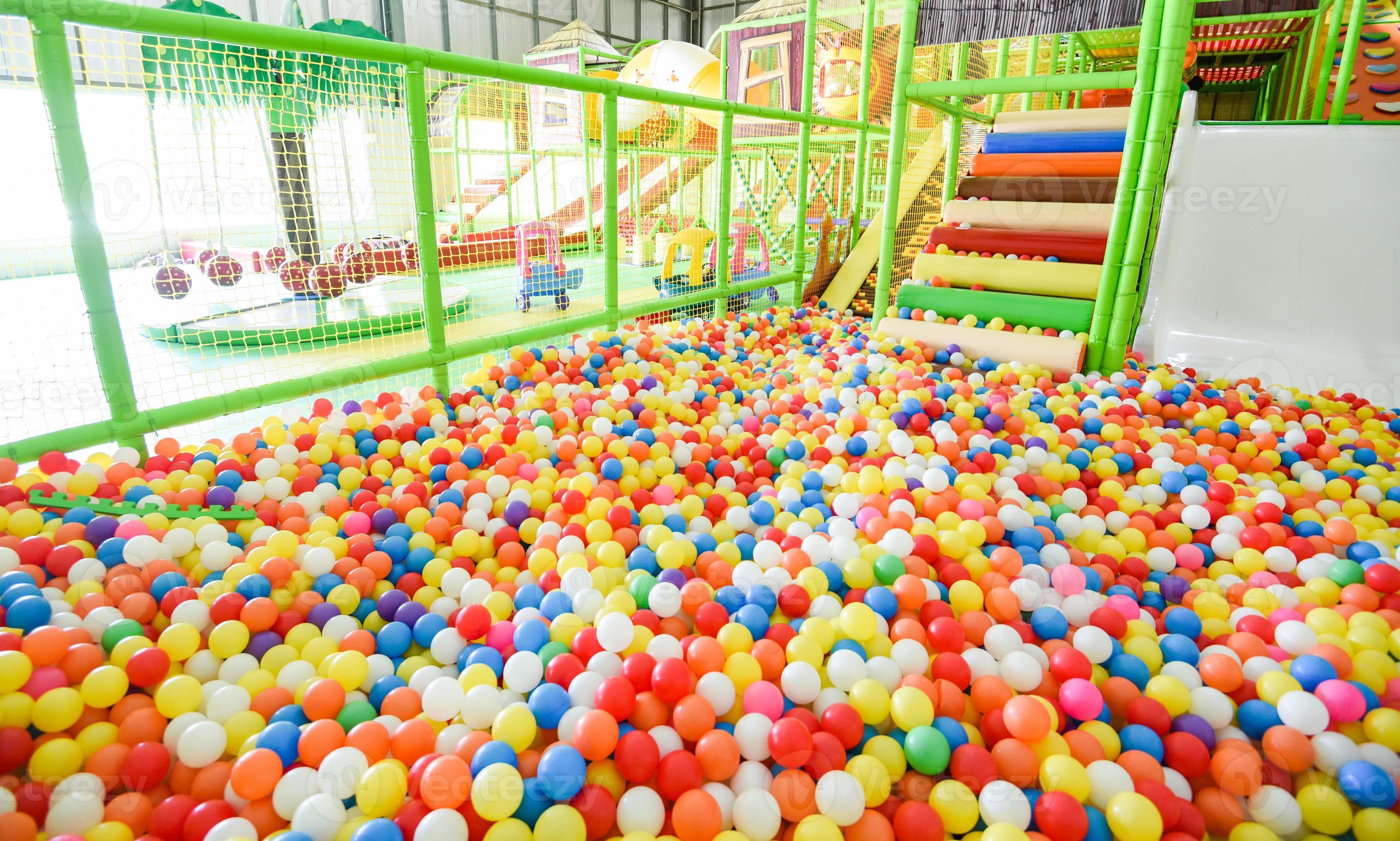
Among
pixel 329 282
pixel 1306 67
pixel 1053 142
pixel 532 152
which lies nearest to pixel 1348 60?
pixel 1306 67

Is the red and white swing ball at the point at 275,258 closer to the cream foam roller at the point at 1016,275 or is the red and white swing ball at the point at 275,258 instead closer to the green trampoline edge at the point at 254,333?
the green trampoline edge at the point at 254,333

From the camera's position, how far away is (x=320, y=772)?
3.23 feet

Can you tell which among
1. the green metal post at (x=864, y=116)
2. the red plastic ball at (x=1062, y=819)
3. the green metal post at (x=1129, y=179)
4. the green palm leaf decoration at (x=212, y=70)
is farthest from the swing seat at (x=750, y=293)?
the red plastic ball at (x=1062, y=819)

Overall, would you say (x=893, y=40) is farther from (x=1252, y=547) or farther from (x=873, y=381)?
(x=1252, y=547)

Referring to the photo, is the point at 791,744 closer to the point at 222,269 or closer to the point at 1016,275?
the point at 1016,275

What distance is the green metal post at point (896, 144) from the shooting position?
314 centimetres

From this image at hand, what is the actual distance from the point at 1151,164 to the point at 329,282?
4.06m

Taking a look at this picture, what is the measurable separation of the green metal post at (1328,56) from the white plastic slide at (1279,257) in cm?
112

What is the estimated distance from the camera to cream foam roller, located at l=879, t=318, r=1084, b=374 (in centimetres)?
292

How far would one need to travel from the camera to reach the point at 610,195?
9.36 ft

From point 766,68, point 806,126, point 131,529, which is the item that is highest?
point 766,68

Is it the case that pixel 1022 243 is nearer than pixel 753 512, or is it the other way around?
pixel 753 512

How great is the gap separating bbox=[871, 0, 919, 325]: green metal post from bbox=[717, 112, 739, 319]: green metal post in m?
0.76

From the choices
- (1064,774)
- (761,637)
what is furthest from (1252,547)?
(761,637)
